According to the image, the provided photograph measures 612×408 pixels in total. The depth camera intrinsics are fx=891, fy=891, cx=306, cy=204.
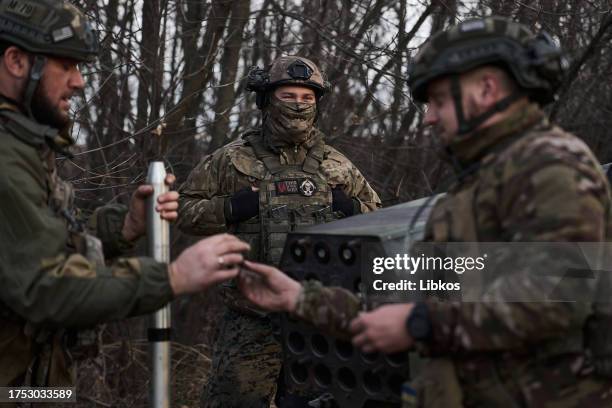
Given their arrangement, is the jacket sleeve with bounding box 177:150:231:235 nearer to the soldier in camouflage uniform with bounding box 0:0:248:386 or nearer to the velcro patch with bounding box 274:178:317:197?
the velcro patch with bounding box 274:178:317:197

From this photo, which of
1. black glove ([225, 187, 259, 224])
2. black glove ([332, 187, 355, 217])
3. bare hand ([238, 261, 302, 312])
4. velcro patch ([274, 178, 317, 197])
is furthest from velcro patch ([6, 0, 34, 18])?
black glove ([332, 187, 355, 217])

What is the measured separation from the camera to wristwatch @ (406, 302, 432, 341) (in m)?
2.85

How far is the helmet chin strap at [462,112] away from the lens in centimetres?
299


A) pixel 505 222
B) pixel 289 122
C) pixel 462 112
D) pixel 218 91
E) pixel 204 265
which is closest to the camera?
pixel 505 222

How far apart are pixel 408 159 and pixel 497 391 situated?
742 cm

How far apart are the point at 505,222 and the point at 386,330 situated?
52 cm

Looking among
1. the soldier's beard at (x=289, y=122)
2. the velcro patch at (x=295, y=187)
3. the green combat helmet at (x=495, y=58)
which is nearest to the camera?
the green combat helmet at (x=495, y=58)

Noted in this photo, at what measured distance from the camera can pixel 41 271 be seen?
3.23 meters

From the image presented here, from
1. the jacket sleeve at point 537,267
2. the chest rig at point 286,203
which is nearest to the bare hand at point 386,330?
the jacket sleeve at point 537,267

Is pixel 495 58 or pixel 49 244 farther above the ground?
pixel 495 58

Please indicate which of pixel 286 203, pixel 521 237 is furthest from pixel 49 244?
pixel 286 203

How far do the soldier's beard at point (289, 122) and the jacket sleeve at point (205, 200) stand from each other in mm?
371

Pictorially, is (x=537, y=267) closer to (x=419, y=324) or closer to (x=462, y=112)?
(x=419, y=324)

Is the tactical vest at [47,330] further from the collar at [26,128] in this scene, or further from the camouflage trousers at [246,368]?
the camouflage trousers at [246,368]
